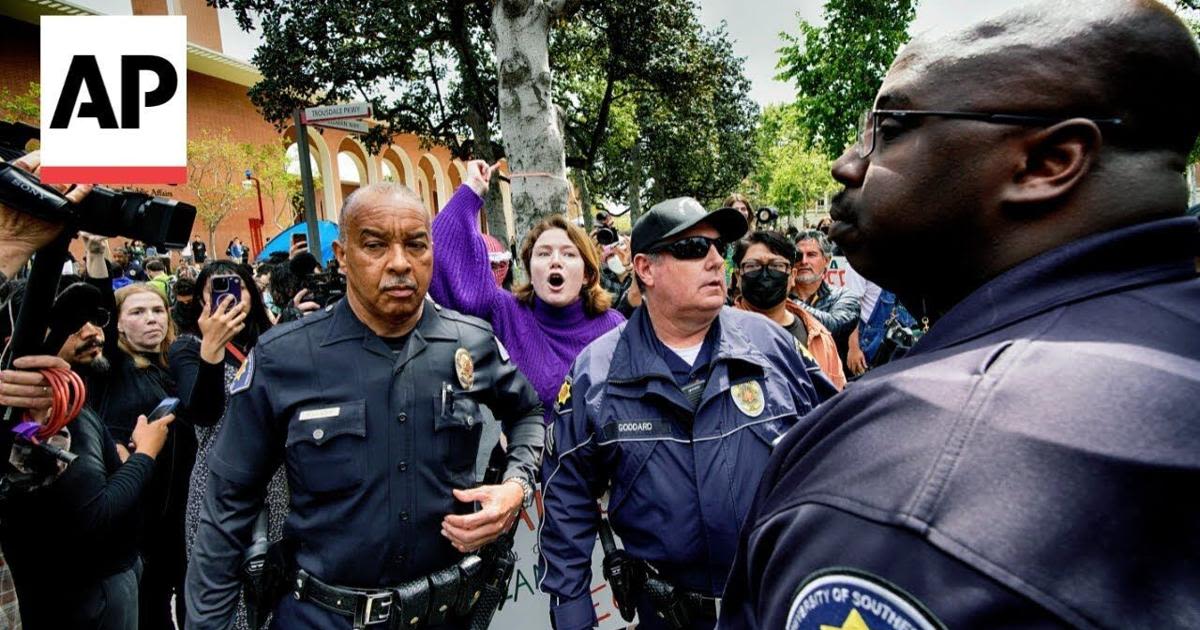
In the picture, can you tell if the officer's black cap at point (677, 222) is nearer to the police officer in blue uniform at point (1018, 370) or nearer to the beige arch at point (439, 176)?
the police officer in blue uniform at point (1018, 370)

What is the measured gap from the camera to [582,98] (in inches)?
752

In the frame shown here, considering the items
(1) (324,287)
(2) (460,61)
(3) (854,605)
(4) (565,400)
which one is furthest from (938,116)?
(2) (460,61)

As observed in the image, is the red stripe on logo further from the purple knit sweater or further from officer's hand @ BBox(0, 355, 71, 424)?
the purple knit sweater

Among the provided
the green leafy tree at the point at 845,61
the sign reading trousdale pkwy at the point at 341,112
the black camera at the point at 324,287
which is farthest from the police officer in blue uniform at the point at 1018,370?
the green leafy tree at the point at 845,61

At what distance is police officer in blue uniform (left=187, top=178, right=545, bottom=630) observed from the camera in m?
2.05

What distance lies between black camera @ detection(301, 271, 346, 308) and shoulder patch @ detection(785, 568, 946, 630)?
3.16m

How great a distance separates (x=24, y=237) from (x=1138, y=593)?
2376mm

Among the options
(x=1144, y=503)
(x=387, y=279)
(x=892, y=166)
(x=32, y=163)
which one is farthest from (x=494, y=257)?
(x=1144, y=503)

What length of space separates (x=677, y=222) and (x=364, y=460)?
1.38 meters

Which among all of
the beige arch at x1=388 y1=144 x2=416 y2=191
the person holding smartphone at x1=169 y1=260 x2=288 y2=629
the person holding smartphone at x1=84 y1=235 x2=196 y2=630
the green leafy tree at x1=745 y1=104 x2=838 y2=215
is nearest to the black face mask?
the person holding smartphone at x1=169 y1=260 x2=288 y2=629

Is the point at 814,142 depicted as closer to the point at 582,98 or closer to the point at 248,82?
the point at 582,98

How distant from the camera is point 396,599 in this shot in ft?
6.73

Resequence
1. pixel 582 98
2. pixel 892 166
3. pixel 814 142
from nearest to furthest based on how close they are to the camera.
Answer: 1. pixel 892 166
2. pixel 814 142
3. pixel 582 98

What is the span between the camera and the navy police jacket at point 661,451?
204 cm
